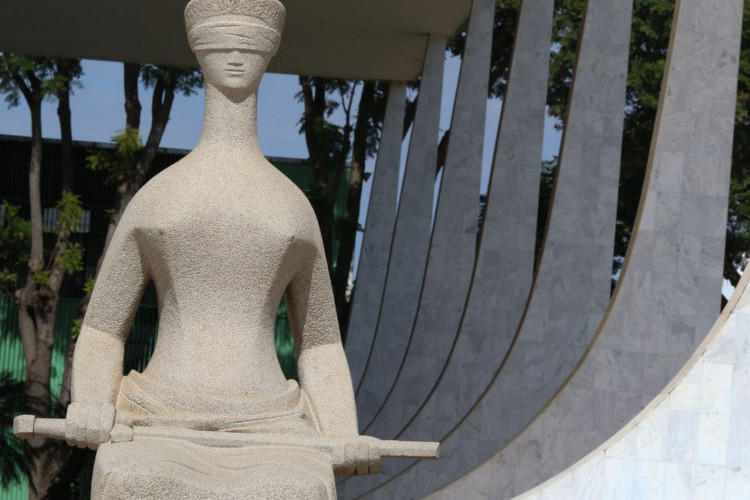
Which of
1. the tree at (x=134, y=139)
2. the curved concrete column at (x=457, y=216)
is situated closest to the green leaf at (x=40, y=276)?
the tree at (x=134, y=139)

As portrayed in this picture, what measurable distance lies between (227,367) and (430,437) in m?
12.6

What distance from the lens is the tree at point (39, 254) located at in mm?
26266

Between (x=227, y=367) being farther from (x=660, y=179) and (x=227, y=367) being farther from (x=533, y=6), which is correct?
(x=533, y=6)

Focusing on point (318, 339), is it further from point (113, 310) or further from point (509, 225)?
point (509, 225)

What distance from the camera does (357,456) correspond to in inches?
277

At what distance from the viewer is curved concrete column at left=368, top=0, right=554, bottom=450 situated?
1859 cm

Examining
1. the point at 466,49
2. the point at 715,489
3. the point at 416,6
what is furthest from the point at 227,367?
the point at 416,6

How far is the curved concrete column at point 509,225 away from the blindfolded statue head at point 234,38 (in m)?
11.1

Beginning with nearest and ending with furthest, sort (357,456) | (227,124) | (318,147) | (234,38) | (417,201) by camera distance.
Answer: (357,456), (234,38), (227,124), (417,201), (318,147)

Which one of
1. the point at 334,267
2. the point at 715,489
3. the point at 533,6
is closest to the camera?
the point at 715,489

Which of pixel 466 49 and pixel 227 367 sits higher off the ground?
pixel 466 49

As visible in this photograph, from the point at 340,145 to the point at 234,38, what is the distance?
2366cm

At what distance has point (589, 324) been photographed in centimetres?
1636

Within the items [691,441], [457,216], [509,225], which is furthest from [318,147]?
[691,441]
